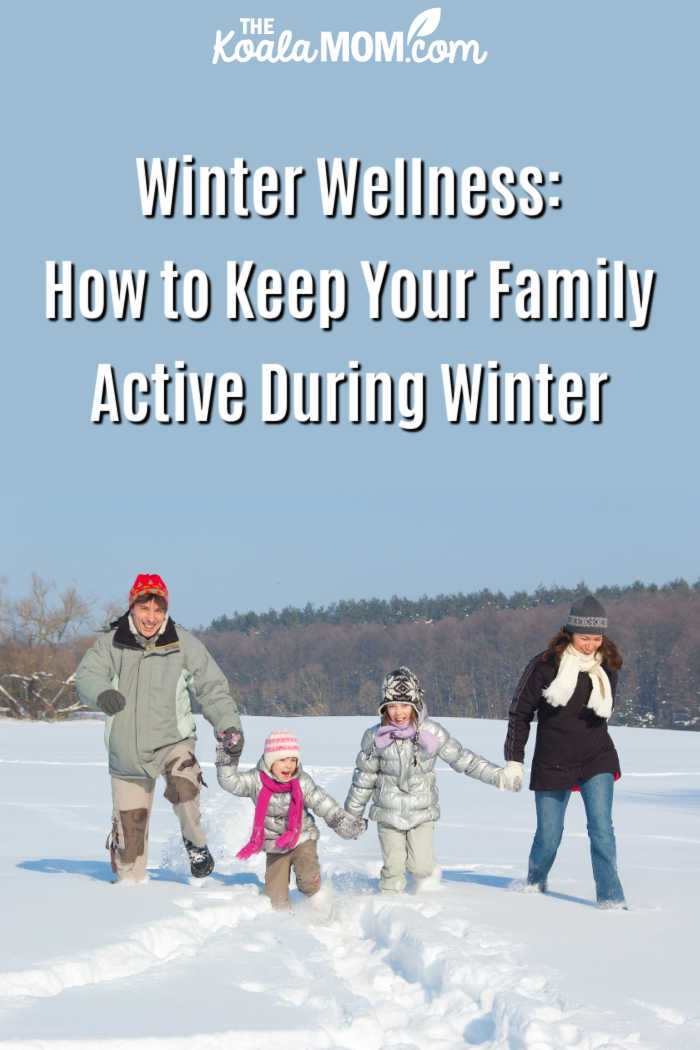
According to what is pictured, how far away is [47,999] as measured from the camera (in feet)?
14.7

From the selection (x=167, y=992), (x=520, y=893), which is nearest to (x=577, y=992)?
(x=167, y=992)

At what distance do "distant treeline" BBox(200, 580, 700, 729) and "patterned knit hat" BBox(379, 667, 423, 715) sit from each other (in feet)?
228

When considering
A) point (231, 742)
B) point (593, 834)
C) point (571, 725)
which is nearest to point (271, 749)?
point (231, 742)

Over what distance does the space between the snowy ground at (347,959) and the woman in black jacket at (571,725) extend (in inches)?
20.3

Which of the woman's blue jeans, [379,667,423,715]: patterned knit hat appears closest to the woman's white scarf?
the woman's blue jeans

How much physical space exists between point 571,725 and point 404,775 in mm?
1001

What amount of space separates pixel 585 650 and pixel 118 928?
2.89 meters

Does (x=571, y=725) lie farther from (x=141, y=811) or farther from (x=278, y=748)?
(x=141, y=811)

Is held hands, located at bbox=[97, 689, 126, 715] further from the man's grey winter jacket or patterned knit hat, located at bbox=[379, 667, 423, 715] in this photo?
patterned knit hat, located at bbox=[379, 667, 423, 715]

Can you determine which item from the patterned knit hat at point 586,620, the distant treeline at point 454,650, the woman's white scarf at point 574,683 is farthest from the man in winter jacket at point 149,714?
the distant treeline at point 454,650

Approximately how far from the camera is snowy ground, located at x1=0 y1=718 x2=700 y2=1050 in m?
4.21

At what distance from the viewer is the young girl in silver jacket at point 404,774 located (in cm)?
701

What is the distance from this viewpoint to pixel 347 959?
5.59m

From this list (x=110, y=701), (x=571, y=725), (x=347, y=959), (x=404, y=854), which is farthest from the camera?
(x=404, y=854)
